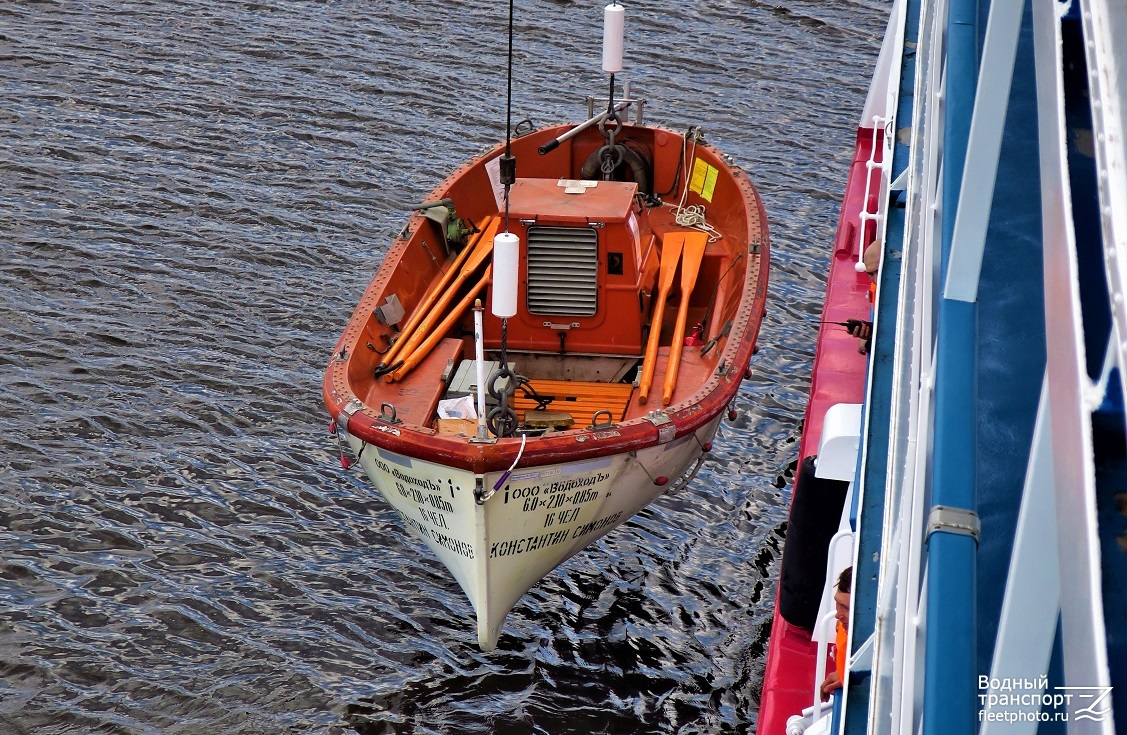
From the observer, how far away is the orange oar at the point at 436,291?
9.61m

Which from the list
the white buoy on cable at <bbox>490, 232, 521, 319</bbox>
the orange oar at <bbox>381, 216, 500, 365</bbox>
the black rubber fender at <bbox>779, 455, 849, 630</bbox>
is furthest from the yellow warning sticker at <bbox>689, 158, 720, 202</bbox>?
the black rubber fender at <bbox>779, 455, 849, 630</bbox>

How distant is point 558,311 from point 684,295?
1.16 metres

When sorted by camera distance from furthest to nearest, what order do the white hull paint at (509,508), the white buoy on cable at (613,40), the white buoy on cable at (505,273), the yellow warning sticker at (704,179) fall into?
the yellow warning sticker at (704,179) < the white buoy on cable at (613,40) < the white hull paint at (509,508) < the white buoy on cable at (505,273)

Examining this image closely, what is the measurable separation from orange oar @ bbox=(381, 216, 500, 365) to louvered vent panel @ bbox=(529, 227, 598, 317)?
93 cm

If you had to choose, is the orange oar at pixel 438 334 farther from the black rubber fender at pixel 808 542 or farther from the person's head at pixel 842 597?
the person's head at pixel 842 597

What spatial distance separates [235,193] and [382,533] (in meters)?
6.71

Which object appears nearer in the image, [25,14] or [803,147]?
[803,147]

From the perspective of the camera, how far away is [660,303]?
10148 mm

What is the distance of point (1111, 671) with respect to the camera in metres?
2.22

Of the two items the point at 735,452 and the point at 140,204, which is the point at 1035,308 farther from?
the point at 140,204

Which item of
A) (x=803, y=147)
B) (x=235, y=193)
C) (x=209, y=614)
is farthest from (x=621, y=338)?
(x=803, y=147)

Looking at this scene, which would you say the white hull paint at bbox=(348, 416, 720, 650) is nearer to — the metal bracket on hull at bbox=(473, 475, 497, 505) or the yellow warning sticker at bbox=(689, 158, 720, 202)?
the metal bracket on hull at bbox=(473, 475, 497, 505)

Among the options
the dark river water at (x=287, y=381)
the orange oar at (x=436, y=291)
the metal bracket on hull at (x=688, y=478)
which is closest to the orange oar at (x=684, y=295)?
the metal bracket on hull at (x=688, y=478)

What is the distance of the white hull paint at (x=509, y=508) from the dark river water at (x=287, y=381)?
93cm
